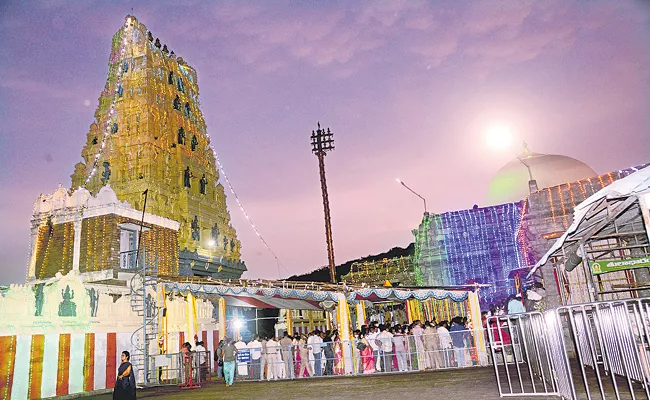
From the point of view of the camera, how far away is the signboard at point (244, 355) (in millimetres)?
17594

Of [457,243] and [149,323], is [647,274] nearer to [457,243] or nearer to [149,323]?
[149,323]

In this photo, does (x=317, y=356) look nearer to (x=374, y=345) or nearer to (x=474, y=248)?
(x=374, y=345)

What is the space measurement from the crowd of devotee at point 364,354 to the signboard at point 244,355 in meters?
0.04

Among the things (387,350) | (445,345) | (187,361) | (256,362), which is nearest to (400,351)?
(387,350)

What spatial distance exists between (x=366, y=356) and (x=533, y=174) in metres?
37.0

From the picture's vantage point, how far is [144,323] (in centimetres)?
1848

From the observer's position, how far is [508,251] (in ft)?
134

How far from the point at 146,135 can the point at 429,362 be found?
2676cm

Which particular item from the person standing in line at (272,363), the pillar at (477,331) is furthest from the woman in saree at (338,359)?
the pillar at (477,331)

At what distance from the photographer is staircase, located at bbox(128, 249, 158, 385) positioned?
18.4 m

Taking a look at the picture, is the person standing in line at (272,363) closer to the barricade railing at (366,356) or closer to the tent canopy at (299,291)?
the barricade railing at (366,356)

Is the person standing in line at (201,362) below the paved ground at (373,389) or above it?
above

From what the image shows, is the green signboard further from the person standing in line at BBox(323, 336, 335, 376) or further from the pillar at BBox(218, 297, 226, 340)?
the pillar at BBox(218, 297, 226, 340)

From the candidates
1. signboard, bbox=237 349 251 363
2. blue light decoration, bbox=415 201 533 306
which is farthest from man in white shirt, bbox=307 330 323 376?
blue light decoration, bbox=415 201 533 306
